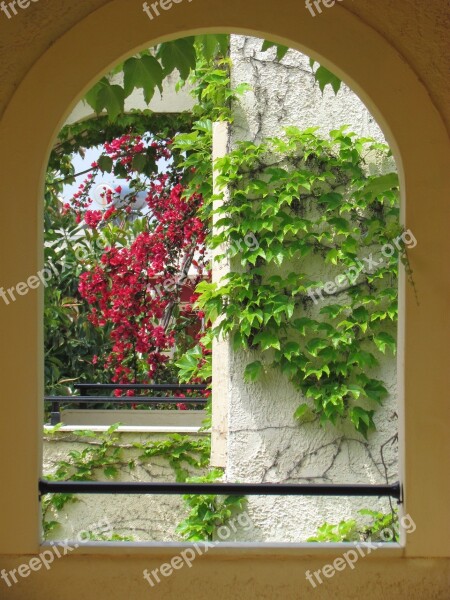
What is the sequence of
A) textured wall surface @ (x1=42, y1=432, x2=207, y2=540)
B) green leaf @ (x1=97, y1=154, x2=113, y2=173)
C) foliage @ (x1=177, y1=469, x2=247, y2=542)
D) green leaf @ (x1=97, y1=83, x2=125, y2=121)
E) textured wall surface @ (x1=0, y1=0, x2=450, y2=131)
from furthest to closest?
green leaf @ (x1=97, y1=154, x2=113, y2=173)
textured wall surface @ (x1=42, y1=432, x2=207, y2=540)
foliage @ (x1=177, y1=469, x2=247, y2=542)
green leaf @ (x1=97, y1=83, x2=125, y2=121)
textured wall surface @ (x1=0, y1=0, x2=450, y2=131)

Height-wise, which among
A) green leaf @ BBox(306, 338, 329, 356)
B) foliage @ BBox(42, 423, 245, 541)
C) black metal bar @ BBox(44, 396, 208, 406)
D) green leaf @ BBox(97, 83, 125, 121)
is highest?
green leaf @ BBox(97, 83, 125, 121)

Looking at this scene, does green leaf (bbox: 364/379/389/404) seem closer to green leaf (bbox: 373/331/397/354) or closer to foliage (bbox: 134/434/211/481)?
green leaf (bbox: 373/331/397/354)

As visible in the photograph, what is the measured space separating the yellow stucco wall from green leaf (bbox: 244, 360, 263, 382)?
68.2 inches

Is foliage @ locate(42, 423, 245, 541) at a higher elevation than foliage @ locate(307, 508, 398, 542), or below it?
higher

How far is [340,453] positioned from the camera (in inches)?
157

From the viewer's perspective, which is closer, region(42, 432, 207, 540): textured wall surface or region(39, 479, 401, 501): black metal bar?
region(39, 479, 401, 501): black metal bar

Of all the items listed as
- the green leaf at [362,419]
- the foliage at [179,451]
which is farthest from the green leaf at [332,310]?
the foliage at [179,451]

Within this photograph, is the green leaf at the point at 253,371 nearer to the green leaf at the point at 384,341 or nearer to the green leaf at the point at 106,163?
the green leaf at the point at 384,341

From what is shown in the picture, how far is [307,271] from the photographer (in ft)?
13.3

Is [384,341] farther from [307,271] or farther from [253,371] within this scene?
[253,371]

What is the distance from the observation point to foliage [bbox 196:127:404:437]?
13.0ft

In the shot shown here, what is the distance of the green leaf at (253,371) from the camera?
12.9 feet

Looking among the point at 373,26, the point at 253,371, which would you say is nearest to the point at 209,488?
the point at 373,26

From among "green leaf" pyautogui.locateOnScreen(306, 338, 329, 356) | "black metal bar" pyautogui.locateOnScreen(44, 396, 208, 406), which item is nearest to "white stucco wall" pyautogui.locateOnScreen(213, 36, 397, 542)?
"green leaf" pyautogui.locateOnScreen(306, 338, 329, 356)
